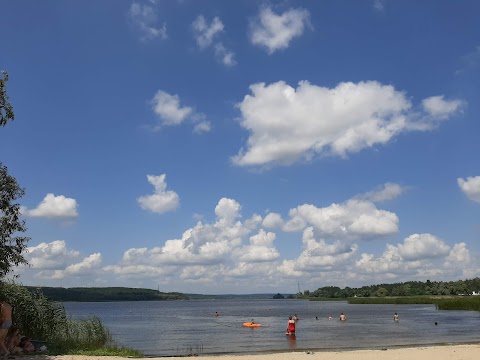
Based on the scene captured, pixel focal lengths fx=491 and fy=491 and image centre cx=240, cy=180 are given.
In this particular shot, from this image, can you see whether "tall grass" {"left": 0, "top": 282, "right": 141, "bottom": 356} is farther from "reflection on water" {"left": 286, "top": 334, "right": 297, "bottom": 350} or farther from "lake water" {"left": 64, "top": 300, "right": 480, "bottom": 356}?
"reflection on water" {"left": 286, "top": 334, "right": 297, "bottom": 350}

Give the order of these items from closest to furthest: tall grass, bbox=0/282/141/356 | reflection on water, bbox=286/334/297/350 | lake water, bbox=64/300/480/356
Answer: tall grass, bbox=0/282/141/356 < reflection on water, bbox=286/334/297/350 < lake water, bbox=64/300/480/356

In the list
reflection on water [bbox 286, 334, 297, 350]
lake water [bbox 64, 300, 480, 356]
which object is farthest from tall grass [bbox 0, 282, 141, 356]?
reflection on water [bbox 286, 334, 297, 350]

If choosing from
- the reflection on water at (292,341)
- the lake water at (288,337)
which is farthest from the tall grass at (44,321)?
the reflection on water at (292,341)

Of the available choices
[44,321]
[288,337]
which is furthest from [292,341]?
[44,321]

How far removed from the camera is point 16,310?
20938 mm

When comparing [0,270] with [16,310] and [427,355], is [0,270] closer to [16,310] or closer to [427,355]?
[16,310]

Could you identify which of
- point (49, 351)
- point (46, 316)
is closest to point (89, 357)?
point (49, 351)

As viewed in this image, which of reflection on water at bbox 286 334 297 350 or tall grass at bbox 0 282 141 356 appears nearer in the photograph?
tall grass at bbox 0 282 141 356

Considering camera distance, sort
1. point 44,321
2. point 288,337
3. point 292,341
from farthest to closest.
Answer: point 288,337
point 292,341
point 44,321

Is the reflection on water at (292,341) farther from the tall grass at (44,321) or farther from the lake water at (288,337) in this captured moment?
the tall grass at (44,321)

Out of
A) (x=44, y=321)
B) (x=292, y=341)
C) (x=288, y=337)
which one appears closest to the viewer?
(x=44, y=321)

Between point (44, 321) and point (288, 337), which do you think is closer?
point (44, 321)

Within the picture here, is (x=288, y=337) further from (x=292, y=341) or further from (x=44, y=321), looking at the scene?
(x=44, y=321)

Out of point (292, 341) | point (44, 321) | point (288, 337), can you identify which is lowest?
point (288, 337)
